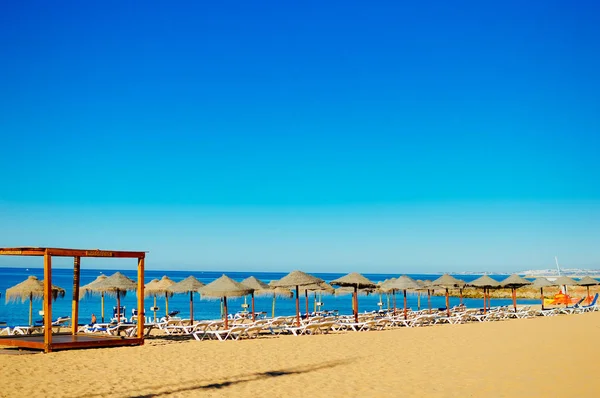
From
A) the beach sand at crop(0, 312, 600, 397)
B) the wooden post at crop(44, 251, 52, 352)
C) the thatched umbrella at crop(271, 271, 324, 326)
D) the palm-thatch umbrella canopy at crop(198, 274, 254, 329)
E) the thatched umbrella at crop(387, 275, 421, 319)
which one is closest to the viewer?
the beach sand at crop(0, 312, 600, 397)

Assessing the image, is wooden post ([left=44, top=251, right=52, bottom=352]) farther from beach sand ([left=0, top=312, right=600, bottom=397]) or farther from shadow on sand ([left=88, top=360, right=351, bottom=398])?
shadow on sand ([left=88, top=360, right=351, bottom=398])

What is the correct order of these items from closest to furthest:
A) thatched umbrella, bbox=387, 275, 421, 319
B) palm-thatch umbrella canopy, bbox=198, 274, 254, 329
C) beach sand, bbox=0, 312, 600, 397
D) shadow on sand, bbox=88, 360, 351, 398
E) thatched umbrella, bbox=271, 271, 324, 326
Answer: shadow on sand, bbox=88, 360, 351, 398, beach sand, bbox=0, 312, 600, 397, palm-thatch umbrella canopy, bbox=198, 274, 254, 329, thatched umbrella, bbox=271, 271, 324, 326, thatched umbrella, bbox=387, 275, 421, 319

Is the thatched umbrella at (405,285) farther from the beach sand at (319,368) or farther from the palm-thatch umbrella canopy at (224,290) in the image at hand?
the palm-thatch umbrella canopy at (224,290)

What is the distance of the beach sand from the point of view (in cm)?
825

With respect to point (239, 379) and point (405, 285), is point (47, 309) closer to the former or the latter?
point (239, 379)

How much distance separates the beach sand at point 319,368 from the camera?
27.1 ft

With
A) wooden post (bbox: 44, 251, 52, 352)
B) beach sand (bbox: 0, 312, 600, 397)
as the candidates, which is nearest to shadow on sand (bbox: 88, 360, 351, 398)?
beach sand (bbox: 0, 312, 600, 397)

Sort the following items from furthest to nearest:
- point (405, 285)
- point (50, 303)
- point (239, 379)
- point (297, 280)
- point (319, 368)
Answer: point (405, 285)
point (297, 280)
point (50, 303)
point (319, 368)
point (239, 379)

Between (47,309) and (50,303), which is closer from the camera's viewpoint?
(47,309)

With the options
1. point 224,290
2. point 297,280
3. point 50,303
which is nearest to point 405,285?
point 297,280

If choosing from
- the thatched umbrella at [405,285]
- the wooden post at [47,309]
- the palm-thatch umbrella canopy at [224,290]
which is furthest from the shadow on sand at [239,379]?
the thatched umbrella at [405,285]

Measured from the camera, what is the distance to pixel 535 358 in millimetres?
11453

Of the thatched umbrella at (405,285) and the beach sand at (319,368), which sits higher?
the thatched umbrella at (405,285)

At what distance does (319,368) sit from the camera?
10234 mm
